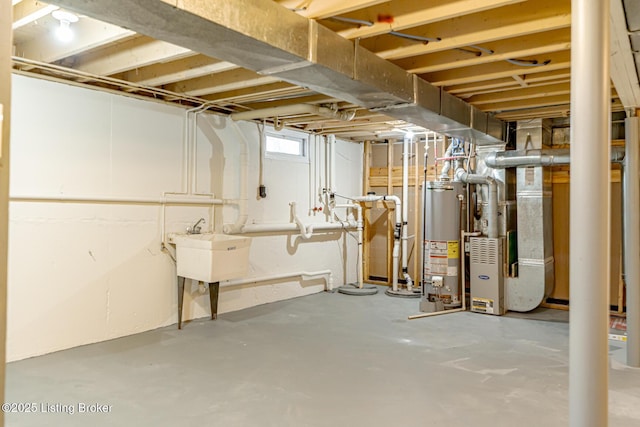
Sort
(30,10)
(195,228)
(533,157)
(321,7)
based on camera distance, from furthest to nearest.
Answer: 1. (533,157)
2. (195,228)
3. (30,10)
4. (321,7)

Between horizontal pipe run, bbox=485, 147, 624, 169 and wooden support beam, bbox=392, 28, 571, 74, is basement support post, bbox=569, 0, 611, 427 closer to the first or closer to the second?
wooden support beam, bbox=392, 28, 571, 74

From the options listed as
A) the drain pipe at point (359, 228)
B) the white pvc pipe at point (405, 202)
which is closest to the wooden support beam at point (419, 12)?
the white pvc pipe at point (405, 202)

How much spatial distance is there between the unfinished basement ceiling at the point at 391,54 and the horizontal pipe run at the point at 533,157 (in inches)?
16.7

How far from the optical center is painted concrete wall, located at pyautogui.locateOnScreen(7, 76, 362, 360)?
137 inches

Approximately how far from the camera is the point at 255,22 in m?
2.13

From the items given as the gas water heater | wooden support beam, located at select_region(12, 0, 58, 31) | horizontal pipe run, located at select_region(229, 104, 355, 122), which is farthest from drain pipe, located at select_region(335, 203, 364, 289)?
wooden support beam, located at select_region(12, 0, 58, 31)

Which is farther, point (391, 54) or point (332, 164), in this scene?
point (332, 164)

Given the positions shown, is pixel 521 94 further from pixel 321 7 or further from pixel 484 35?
pixel 321 7

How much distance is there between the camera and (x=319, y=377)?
3.12 m

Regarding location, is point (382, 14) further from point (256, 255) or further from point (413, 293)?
point (413, 293)

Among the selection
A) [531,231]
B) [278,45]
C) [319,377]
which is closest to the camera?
[278,45]

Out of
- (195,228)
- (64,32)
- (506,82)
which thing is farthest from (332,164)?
(64,32)

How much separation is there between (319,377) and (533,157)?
3.35m

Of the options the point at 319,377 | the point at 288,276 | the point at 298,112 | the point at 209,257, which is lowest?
the point at 319,377
